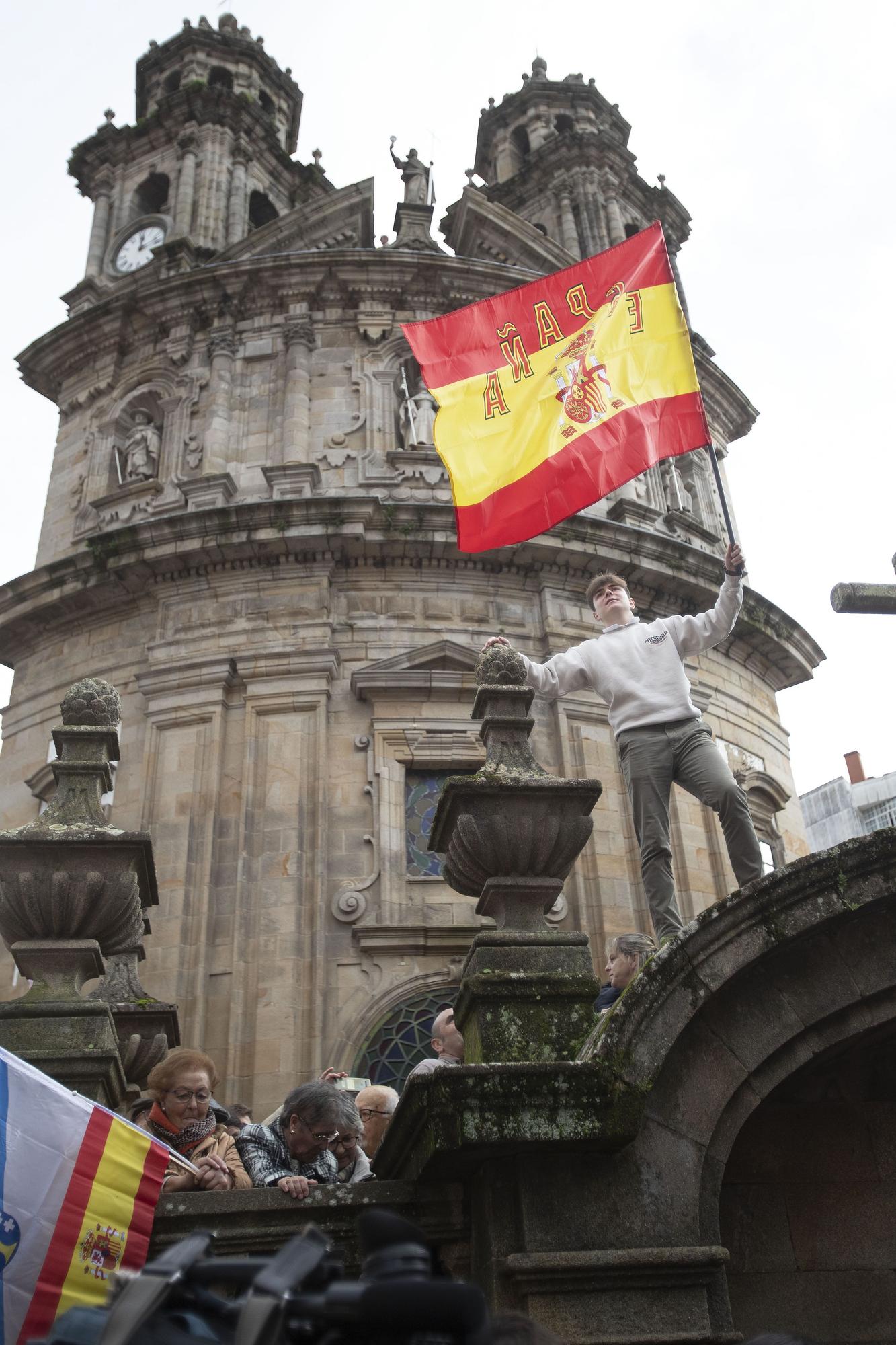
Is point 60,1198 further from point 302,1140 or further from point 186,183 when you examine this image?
point 186,183

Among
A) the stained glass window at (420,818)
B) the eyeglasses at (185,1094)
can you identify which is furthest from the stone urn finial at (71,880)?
the stained glass window at (420,818)

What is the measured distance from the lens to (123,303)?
69.9 feet

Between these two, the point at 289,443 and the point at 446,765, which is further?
the point at 289,443

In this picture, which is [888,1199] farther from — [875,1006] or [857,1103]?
[875,1006]

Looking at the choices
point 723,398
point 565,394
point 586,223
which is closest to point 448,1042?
point 565,394

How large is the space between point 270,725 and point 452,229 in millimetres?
15139

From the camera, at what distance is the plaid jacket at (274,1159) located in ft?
18.4

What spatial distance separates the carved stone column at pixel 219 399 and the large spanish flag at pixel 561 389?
28.1 ft

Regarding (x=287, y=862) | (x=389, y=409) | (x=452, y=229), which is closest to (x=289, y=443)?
(x=389, y=409)

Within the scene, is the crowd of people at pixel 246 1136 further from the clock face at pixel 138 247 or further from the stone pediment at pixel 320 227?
the clock face at pixel 138 247

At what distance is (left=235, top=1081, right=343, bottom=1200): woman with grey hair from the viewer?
5.61 m

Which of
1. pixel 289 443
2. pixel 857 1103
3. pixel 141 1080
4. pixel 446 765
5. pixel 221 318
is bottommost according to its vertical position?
pixel 857 1103

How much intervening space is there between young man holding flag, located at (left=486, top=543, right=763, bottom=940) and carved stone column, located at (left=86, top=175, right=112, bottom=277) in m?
21.6

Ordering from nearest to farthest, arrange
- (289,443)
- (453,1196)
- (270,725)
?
(453,1196) → (270,725) → (289,443)
